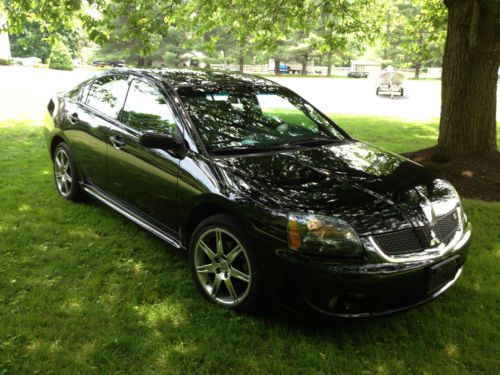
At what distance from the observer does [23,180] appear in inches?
242

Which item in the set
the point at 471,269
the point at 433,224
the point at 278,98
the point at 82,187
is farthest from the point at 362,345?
the point at 82,187

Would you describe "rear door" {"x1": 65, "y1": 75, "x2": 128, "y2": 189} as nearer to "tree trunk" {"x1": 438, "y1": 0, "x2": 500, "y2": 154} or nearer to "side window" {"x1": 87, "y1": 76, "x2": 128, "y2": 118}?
"side window" {"x1": 87, "y1": 76, "x2": 128, "y2": 118}

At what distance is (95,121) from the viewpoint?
4484 mm

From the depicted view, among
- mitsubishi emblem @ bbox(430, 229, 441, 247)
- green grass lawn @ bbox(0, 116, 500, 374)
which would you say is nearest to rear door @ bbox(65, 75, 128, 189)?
green grass lawn @ bbox(0, 116, 500, 374)

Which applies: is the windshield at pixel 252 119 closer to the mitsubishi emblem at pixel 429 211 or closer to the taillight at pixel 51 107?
the mitsubishi emblem at pixel 429 211

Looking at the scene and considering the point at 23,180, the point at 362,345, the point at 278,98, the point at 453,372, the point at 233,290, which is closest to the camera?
the point at 453,372

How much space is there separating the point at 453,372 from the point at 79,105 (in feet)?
13.9

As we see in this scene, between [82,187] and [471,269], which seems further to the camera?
[82,187]

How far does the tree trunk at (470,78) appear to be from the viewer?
6000 millimetres

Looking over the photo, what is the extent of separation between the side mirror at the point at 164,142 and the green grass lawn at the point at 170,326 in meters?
1.04

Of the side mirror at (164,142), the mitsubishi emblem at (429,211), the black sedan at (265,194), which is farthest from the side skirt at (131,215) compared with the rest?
the mitsubishi emblem at (429,211)

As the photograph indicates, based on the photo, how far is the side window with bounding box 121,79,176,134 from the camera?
371 centimetres

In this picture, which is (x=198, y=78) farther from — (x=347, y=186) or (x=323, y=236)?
(x=323, y=236)

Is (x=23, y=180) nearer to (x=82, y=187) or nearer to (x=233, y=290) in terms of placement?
(x=82, y=187)
